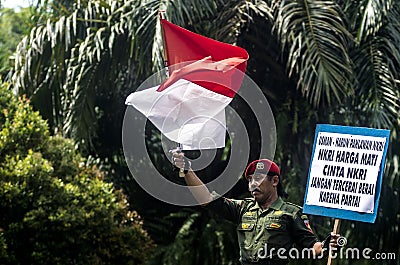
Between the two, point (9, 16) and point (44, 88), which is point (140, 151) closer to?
point (44, 88)

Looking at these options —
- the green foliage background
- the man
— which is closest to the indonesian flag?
the man

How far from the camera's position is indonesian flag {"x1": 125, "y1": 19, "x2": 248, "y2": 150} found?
17.5 ft

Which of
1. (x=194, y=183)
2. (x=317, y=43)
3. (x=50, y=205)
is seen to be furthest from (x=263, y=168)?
(x=50, y=205)

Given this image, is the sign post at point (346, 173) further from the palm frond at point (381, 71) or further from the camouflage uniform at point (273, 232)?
the palm frond at point (381, 71)

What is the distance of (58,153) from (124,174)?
5.82 feet

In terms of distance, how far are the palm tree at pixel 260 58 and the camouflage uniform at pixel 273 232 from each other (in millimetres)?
3246

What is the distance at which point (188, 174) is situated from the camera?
4945 mm

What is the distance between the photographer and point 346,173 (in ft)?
15.5

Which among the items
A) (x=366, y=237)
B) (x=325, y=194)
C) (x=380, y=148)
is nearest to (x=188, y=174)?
(x=325, y=194)

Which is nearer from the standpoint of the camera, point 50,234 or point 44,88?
point 50,234

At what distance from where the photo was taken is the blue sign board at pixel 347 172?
459 cm

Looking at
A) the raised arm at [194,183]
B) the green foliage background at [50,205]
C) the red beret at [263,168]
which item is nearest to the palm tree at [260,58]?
the green foliage background at [50,205]

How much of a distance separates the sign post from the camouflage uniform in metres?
0.11

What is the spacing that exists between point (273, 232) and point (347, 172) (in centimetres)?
57
